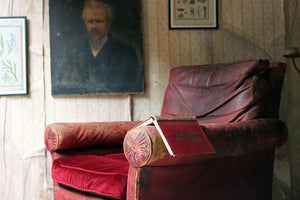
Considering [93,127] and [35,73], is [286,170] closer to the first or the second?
[93,127]

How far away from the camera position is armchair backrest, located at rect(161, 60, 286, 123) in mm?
1870

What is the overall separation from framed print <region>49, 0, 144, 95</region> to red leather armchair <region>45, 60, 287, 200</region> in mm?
457

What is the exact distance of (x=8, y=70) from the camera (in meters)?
2.63

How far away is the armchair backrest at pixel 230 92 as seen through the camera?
6.14ft

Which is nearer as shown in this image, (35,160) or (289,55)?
(289,55)

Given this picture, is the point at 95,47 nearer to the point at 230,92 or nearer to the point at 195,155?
the point at 230,92

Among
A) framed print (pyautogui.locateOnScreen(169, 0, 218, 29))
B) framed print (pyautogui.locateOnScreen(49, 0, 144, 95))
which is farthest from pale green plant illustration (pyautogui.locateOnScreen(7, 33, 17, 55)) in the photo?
framed print (pyautogui.locateOnScreen(169, 0, 218, 29))

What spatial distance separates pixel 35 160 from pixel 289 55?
209cm

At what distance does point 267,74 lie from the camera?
1974mm

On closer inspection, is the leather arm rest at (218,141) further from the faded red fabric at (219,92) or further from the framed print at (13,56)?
the framed print at (13,56)

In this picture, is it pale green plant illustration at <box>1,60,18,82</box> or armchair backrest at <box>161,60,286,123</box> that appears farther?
pale green plant illustration at <box>1,60,18,82</box>

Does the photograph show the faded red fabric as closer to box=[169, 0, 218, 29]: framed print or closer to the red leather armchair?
the red leather armchair

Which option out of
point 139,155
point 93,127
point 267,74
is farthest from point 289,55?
point 139,155

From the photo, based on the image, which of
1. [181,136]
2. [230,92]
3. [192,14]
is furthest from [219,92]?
[192,14]
